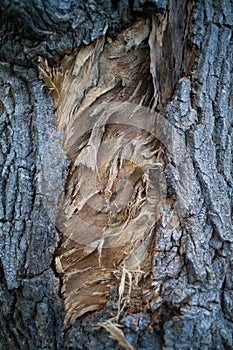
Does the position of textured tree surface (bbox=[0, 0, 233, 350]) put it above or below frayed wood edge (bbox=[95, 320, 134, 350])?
above

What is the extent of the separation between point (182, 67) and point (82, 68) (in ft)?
0.94

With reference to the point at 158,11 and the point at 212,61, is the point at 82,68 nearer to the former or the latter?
the point at 158,11

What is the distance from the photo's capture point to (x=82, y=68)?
1.09m

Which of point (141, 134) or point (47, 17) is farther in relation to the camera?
point (141, 134)

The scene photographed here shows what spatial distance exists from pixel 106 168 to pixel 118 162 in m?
0.04

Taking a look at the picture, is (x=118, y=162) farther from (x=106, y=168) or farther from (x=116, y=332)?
(x=116, y=332)

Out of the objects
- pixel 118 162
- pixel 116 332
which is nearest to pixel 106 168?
pixel 118 162

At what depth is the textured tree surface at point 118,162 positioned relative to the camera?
1.04 metres

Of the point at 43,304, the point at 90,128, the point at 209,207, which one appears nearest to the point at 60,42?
the point at 90,128

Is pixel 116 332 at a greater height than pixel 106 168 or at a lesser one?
lesser

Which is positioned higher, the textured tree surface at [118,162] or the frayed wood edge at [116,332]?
the textured tree surface at [118,162]

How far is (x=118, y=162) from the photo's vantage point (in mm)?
1099

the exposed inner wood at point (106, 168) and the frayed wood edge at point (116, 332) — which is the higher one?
the exposed inner wood at point (106, 168)

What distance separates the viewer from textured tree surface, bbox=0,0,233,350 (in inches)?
40.8
